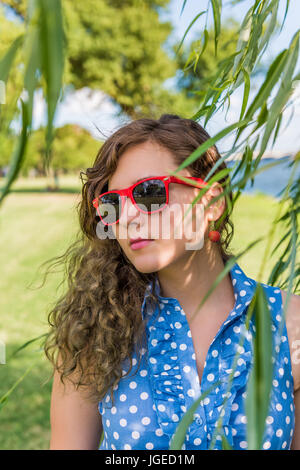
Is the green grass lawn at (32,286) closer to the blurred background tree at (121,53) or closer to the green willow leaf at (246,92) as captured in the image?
the green willow leaf at (246,92)

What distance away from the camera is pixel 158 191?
3.24 feet

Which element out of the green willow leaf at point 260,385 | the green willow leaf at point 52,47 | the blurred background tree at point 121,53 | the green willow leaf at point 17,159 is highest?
the blurred background tree at point 121,53

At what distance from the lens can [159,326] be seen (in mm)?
1087

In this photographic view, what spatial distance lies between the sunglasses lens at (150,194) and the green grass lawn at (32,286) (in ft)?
0.74

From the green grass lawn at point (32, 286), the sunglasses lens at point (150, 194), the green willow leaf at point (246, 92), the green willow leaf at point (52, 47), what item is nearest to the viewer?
the green willow leaf at point (52, 47)

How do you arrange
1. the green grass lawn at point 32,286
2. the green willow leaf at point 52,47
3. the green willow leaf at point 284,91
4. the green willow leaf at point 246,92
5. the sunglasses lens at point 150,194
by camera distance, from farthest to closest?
1. the green grass lawn at point 32,286
2. the sunglasses lens at point 150,194
3. the green willow leaf at point 246,92
4. the green willow leaf at point 284,91
5. the green willow leaf at point 52,47

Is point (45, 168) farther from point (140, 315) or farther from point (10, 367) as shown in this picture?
point (10, 367)

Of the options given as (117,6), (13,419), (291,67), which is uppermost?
(117,6)

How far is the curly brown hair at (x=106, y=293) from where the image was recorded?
1.06 metres

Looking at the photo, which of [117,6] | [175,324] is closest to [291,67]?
[175,324]

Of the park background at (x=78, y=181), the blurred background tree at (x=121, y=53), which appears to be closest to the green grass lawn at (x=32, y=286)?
the park background at (x=78, y=181)

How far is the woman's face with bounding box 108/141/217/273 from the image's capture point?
3.24 feet

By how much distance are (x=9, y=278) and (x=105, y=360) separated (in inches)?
256

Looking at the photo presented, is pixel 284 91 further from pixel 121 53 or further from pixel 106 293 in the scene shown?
pixel 121 53
